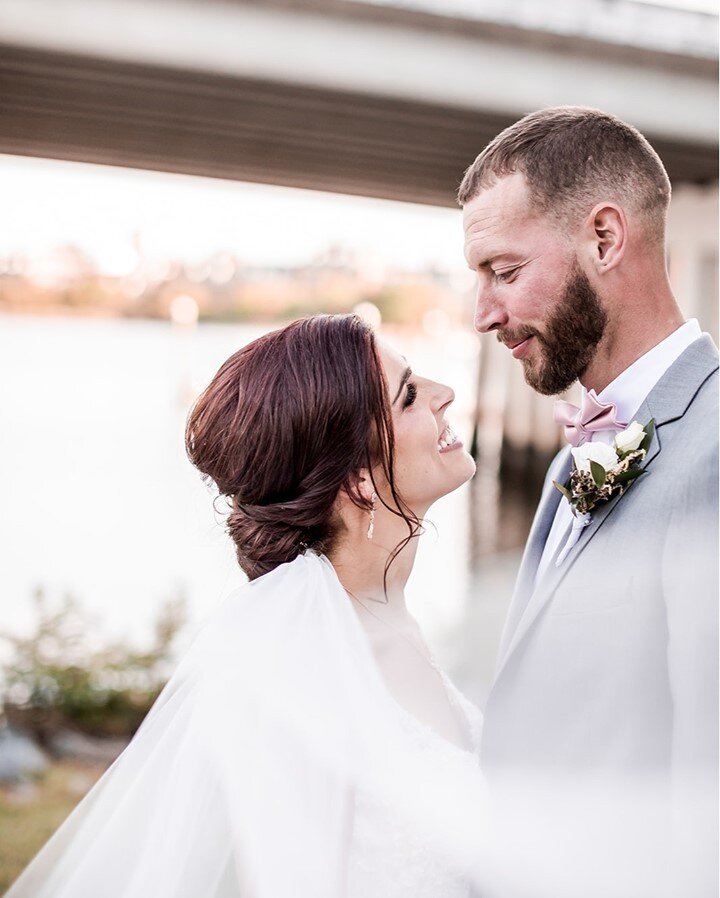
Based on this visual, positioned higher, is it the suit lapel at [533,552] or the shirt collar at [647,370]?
the shirt collar at [647,370]

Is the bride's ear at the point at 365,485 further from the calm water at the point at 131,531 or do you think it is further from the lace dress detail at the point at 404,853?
the lace dress detail at the point at 404,853

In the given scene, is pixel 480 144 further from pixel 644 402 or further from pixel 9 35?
pixel 644 402

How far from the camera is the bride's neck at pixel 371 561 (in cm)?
259

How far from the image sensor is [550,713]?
2.10 metres

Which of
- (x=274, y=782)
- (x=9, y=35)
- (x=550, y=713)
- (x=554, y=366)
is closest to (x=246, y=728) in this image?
(x=274, y=782)

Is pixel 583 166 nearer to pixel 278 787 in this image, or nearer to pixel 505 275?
pixel 505 275

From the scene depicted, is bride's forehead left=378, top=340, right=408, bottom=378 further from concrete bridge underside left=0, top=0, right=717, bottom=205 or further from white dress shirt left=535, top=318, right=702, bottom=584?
concrete bridge underside left=0, top=0, right=717, bottom=205

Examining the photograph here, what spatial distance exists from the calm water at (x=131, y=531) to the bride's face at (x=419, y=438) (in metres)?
0.21

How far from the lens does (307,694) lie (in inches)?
84.7

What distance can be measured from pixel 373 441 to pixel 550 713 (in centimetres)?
77

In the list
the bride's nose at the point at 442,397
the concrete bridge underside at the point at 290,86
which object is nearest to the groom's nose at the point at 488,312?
the bride's nose at the point at 442,397

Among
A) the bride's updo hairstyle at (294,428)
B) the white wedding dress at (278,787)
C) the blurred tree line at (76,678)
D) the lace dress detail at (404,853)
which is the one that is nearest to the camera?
the white wedding dress at (278,787)

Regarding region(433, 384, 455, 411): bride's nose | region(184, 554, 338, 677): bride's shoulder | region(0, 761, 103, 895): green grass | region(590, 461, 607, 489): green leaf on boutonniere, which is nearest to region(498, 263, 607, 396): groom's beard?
region(433, 384, 455, 411): bride's nose

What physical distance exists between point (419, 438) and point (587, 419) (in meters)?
0.40
